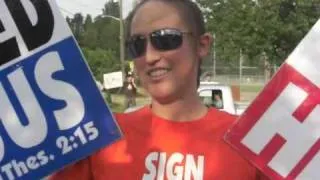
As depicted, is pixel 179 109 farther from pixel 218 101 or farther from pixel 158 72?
pixel 218 101

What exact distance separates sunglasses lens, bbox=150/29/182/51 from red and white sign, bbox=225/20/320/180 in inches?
11.8

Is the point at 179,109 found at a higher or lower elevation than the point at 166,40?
lower

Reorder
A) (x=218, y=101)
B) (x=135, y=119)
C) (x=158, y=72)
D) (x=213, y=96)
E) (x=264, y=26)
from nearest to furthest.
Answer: (x=158, y=72) < (x=135, y=119) < (x=218, y=101) < (x=213, y=96) < (x=264, y=26)

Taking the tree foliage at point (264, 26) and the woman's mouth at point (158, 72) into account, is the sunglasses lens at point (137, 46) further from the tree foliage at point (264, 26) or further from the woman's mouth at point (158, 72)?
the tree foliage at point (264, 26)

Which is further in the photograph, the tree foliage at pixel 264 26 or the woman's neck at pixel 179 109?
the tree foliage at pixel 264 26

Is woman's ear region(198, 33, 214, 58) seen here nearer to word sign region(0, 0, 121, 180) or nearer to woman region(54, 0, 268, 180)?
woman region(54, 0, 268, 180)

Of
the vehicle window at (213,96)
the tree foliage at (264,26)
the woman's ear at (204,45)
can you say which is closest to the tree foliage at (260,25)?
the tree foliage at (264,26)

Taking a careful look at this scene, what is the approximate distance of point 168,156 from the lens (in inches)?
83.4

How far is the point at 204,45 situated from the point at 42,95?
0.51 meters

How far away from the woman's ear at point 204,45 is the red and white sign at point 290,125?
0.69 feet

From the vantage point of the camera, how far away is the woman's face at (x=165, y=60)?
2.10 m

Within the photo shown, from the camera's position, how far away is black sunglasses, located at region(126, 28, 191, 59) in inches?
82.7

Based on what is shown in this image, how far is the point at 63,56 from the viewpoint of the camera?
2129mm

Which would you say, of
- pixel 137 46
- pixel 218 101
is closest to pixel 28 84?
pixel 137 46
